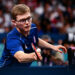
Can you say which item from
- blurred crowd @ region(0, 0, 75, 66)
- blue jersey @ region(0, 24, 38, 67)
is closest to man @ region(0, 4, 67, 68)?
blue jersey @ region(0, 24, 38, 67)

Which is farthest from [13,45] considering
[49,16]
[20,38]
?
[49,16]

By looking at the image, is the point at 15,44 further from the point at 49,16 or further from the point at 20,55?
the point at 49,16

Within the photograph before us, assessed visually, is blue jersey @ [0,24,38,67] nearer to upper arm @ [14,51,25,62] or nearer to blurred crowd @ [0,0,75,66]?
upper arm @ [14,51,25,62]

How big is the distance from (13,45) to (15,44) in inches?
1.0

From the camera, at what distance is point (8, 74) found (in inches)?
137

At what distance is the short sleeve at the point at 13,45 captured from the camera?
3313mm

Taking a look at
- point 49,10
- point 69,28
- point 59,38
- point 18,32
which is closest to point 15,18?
point 18,32

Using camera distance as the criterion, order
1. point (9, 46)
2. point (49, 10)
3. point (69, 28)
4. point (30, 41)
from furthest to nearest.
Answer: point (49, 10), point (69, 28), point (30, 41), point (9, 46)

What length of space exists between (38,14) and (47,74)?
6.12 metres

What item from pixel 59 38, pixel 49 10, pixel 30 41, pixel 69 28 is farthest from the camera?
pixel 49 10

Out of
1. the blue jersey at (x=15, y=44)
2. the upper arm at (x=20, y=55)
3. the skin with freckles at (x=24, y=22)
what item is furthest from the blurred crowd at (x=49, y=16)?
the upper arm at (x=20, y=55)

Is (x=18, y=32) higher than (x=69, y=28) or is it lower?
higher

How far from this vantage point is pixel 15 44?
3355 mm

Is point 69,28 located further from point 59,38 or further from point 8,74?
point 8,74
